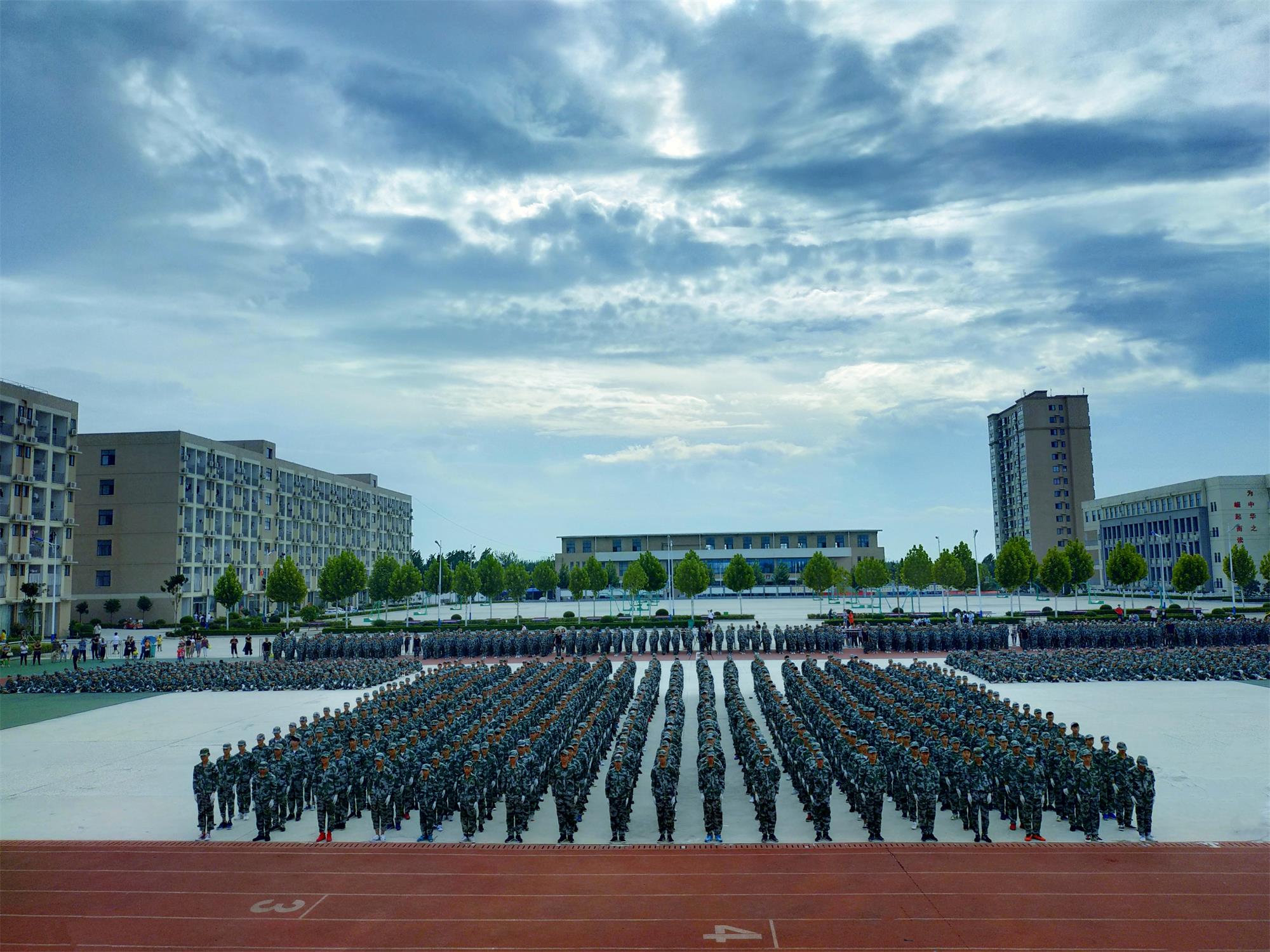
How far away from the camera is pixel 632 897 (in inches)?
413

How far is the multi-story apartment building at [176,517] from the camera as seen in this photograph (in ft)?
192

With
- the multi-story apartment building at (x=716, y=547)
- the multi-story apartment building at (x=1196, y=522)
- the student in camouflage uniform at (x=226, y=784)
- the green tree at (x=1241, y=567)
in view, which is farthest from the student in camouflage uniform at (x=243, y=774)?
the multi-story apartment building at (x=716, y=547)

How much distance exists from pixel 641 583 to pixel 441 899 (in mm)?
49711

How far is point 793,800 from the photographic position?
14.9 metres

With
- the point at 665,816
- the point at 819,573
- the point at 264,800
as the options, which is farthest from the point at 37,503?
the point at 665,816

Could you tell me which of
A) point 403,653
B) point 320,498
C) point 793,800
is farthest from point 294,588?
point 793,800

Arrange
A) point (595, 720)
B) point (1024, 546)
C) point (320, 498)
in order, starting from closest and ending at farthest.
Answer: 1. point (595, 720)
2. point (1024, 546)
3. point (320, 498)

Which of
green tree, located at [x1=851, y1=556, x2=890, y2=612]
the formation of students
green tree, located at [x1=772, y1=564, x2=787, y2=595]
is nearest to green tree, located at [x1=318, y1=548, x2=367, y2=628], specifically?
the formation of students

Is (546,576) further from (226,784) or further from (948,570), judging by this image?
(226,784)

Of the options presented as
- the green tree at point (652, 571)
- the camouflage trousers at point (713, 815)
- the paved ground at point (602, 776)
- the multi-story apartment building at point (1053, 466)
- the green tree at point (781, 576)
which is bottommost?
the paved ground at point (602, 776)

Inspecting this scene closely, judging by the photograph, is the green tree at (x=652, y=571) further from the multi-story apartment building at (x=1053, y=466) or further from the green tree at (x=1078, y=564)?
the multi-story apartment building at (x=1053, y=466)

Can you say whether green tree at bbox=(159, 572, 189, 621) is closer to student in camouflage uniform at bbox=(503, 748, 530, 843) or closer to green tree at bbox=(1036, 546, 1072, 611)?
student in camouflage uniform at bbox=(503, 748, 530, 843)

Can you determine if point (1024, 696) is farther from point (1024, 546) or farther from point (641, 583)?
point (641, 583)

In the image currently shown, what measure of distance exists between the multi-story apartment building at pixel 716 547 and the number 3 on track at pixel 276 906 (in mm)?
88317
